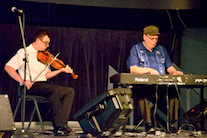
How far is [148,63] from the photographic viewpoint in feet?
12.4

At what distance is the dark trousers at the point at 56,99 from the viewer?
337 centimetres

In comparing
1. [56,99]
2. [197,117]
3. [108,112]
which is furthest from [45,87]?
[197,117]

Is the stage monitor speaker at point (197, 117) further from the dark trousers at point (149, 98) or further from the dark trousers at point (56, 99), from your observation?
the dark trousers at point (56, 99)

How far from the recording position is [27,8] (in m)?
4.07

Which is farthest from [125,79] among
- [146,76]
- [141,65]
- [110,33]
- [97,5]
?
[110,33]

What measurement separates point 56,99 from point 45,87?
0.66 ft

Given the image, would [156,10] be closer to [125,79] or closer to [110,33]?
[110,33]

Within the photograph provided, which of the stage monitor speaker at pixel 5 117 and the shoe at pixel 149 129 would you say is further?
the shoe at pixel 149 129

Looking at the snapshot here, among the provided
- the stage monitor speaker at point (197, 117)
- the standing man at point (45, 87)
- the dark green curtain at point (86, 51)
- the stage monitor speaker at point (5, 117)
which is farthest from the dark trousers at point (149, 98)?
the stage monitor speaker at point (5, 117)

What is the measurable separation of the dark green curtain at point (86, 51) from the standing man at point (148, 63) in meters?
0.95

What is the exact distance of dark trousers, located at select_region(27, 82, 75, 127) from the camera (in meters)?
3.37

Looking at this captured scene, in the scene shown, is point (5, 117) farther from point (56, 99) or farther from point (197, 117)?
point (197, 117)

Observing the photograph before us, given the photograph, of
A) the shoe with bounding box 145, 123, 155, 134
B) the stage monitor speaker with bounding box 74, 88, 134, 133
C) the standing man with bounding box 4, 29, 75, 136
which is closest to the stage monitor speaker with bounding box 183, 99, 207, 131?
the shoe with bounding box 145, 123, 155, 134

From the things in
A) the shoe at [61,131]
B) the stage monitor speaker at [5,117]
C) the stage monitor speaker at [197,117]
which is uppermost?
the stage monitor speaker at [5,117]
